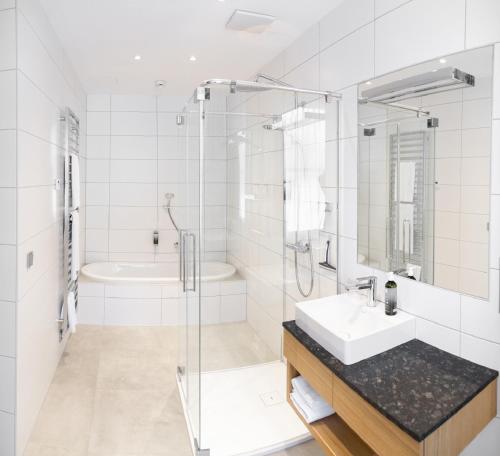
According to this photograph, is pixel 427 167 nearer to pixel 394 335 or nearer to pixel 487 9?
pixel 487 9

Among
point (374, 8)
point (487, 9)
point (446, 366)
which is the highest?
point (374, 8)

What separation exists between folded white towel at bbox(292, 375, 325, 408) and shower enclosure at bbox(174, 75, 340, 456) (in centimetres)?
46

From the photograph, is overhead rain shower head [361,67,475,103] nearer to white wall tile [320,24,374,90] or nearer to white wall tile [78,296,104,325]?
white wall tile [320,24,374,90]

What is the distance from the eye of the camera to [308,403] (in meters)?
1.67

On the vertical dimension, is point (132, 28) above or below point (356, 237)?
above

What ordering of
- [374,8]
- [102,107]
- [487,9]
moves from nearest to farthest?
[487,9], [374,8], [102,107]

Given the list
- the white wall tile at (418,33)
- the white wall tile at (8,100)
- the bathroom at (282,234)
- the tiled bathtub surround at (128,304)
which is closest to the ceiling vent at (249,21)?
the bathroom at (282,234)

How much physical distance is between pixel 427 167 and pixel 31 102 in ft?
7.10

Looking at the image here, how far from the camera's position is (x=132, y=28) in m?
2.49

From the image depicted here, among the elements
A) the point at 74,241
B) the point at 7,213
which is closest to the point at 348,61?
the point at 7,213

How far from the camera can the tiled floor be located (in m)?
2.00

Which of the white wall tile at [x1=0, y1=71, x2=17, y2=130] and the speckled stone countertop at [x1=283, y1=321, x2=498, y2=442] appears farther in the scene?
the white wall tile at [x1=0, y1=71, x2=17, y2=130]

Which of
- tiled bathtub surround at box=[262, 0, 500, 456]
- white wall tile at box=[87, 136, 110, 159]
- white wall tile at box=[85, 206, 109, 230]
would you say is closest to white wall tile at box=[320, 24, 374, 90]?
tiled bathtub surround at box=[262, 0, 500, 456]

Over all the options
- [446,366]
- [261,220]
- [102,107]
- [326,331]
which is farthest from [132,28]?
[446,366]
